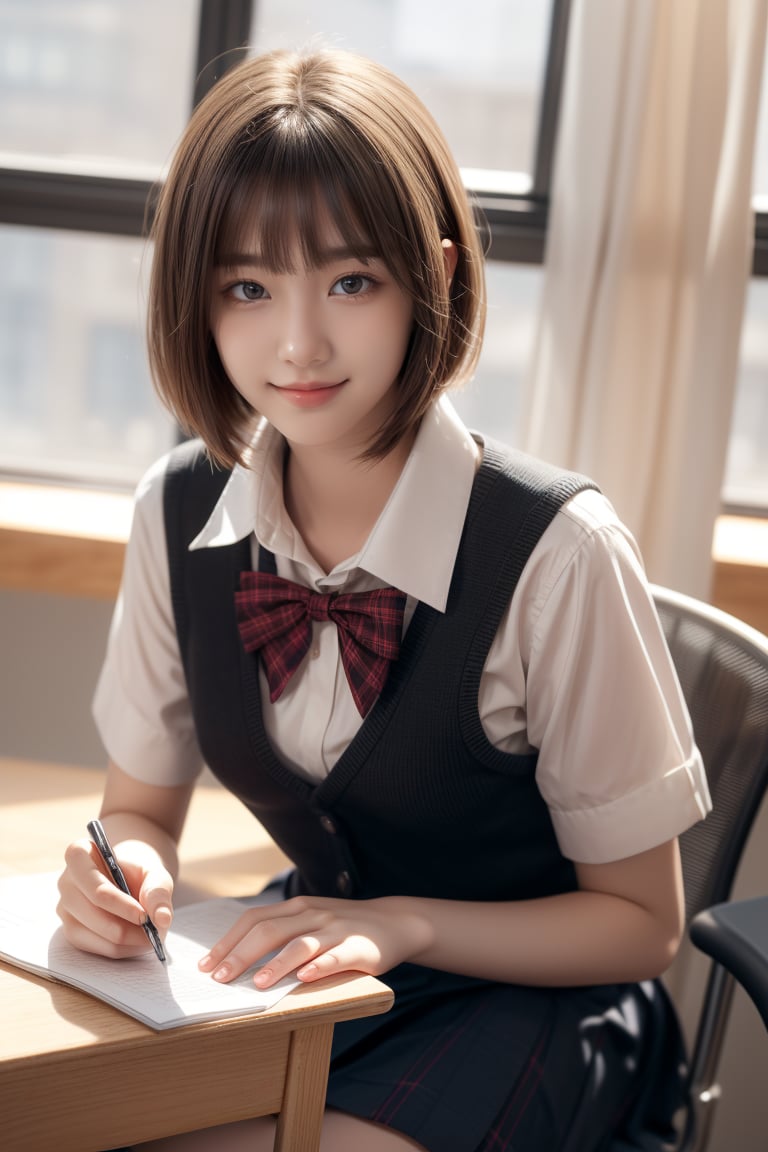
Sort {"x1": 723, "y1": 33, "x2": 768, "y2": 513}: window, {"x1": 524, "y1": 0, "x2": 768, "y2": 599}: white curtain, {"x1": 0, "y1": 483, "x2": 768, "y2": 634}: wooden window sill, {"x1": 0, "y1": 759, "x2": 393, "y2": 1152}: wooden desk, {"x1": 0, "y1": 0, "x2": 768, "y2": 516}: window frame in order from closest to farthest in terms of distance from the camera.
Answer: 1. {"x1": 0, "y1": 759, "x2": 393, "y2": 1152}: wooden desk
2. {"x1": 524, "y1": 0, "x2": 768, "y2": 599}: white curtain
3. {"x1": 0, "y1": 483, "x2": 768, "y2": 634}: wooden window sill
4. {"x1": 0, "y1": 0, "x2": 768, "y2": 516}: window frame
5. {"x1": 723, "y1": 33, "x2": 768, "y2": 513}: window

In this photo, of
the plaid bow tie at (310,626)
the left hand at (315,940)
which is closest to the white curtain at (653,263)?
the plaid bow tie at (310,626)

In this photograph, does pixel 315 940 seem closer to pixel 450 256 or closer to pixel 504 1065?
pixel 504 1065

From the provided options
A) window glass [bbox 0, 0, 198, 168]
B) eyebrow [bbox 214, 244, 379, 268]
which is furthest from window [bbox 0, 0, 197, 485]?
eyebrow [bbox 214, 244, 379, 268]

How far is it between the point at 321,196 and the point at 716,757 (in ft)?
2.35

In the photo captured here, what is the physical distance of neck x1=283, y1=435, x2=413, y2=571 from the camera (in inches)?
51.4

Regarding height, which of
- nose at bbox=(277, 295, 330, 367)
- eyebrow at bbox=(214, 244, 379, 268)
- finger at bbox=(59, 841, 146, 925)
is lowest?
finger at bbox=(59, 841, 146, 925)

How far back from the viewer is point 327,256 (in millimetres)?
1090

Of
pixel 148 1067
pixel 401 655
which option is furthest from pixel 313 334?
pixel 148 1067

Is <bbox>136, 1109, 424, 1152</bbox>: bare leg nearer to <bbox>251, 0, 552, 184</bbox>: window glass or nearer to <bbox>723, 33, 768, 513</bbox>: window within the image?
<bbox>723, 33, 768, 513</bbox>: window

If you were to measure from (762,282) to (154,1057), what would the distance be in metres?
2.03

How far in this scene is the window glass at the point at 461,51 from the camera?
7.88 feet

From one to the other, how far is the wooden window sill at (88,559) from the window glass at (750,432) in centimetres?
24

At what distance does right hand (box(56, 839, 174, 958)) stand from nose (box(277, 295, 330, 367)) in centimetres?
48

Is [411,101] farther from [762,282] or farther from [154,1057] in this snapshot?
[762,282]
